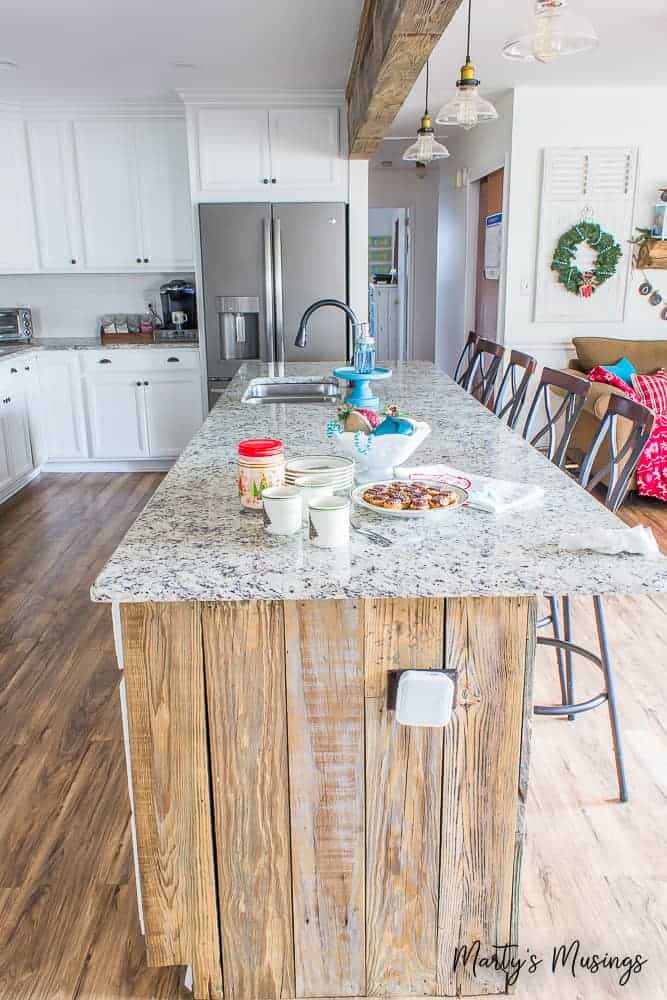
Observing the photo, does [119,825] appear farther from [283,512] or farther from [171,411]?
[171,411]

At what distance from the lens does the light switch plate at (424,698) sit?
1.35m

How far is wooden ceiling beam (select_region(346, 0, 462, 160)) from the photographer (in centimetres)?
221

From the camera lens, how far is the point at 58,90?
16.5 feet

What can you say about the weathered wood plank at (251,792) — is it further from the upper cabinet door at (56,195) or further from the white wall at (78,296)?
the white wall at (78,296)

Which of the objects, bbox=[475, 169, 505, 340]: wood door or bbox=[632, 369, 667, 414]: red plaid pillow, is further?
bbox=[475, 169, 505, 340]: wood door

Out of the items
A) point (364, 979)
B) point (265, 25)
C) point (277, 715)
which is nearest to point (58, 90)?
point (265, 25)

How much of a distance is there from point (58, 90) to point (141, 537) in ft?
15.0

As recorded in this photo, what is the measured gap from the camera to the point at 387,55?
2.62 metres

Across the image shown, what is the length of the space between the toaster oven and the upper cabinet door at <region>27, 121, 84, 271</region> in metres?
0.37

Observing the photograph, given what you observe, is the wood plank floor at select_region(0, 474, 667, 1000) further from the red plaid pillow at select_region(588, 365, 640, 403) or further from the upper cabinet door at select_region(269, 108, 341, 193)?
the upper cabinet door at select_region(269, 108, 341, 193)

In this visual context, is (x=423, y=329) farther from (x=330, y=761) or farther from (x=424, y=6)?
(x=330, y=761)

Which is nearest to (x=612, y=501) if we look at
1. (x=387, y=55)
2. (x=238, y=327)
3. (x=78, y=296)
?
(x=387, y=55)

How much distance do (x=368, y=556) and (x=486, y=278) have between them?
5.78 meters

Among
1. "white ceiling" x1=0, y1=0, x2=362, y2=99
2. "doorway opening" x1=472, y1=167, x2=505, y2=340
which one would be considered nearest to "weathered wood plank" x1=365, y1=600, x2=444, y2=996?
"white ceiling" x1=0, y1=0, x2=362, y2=99
